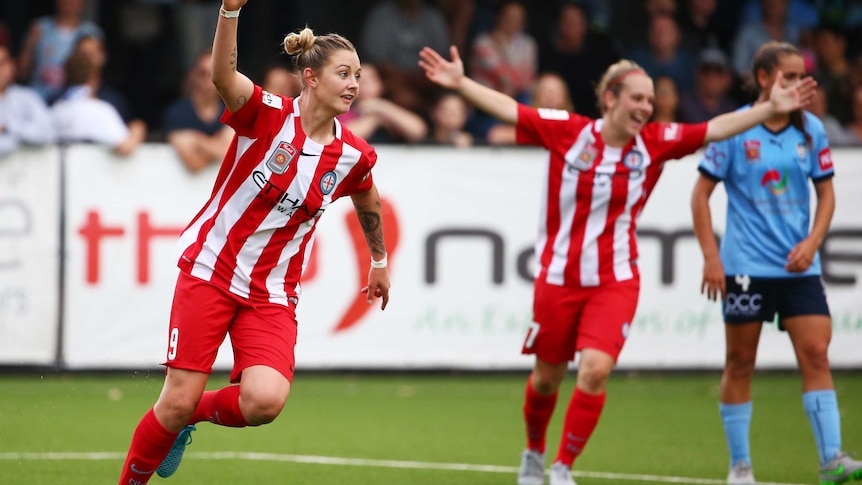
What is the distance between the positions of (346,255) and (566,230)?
388 cm

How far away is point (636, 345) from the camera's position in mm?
10891

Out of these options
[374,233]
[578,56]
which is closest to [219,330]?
[374,233]

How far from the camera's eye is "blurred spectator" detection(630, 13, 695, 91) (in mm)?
13828

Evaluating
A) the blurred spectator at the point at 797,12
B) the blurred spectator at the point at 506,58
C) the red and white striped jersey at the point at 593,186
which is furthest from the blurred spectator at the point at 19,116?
the blurred spectator at the point at 797,12

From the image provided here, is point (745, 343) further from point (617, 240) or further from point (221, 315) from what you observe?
point (221, 315)

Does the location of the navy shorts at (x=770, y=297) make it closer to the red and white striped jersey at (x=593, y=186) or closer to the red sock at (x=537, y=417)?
the red and white striped jersey at (x=593, y=186)

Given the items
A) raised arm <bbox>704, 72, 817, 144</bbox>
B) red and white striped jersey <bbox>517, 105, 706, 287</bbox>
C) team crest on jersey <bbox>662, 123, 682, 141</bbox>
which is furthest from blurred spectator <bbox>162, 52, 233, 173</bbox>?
raised arm <bbox>704, 72, 817, 144</bbox>

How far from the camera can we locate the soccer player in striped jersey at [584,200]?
6.90 m

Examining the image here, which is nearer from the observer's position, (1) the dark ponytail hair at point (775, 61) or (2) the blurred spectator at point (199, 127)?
(1) the dark ponytail hair at point (775, 61)

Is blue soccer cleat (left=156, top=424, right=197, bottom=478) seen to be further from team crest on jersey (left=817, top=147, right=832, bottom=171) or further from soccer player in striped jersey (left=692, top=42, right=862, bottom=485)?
team crest on jersey (left=817, top=147, right=832, bottom=171)

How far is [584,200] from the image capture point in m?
7.04

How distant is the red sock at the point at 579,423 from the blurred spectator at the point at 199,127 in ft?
15.8

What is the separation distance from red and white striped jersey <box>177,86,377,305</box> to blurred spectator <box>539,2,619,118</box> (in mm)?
8075

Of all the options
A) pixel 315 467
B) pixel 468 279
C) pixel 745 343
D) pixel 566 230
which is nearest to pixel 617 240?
pixel 566 230
